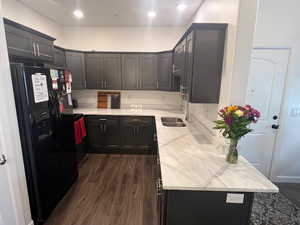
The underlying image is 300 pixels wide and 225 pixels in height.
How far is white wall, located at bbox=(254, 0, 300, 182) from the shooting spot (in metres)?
2.29

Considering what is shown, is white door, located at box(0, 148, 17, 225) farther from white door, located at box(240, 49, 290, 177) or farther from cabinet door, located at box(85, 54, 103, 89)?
white door, located at box(240, 49, 290, 177)

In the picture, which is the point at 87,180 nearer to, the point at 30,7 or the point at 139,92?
the point at 139,92

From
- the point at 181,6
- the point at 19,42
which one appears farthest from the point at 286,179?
the point at 19,42

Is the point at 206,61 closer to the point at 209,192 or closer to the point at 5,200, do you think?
the point at 209,192

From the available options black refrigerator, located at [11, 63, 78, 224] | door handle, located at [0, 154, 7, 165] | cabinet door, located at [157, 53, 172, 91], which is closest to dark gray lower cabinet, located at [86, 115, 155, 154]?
cabinet door, located at [157, 53, 172, 91]

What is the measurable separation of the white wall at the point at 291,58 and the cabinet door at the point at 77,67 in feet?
11.2

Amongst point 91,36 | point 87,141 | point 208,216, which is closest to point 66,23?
point 91,36

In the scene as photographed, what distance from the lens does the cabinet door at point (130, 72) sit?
3.65 m

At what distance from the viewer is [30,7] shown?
2.76 meters

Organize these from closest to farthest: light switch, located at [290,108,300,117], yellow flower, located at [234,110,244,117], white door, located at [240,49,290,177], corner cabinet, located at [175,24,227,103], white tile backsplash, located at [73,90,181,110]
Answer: yellow flower, located at [234,110,244,117], corner cabinet, located at [175,24,227,103], white door, located at [240,49,290,177], light switch, located at [290,108,300,117], white tile backsplash, located at [73,90,181,110]

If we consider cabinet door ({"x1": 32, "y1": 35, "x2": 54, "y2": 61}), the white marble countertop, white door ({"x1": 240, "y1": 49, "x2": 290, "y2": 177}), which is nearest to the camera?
the white marble countertop

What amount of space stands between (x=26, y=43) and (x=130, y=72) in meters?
1.99

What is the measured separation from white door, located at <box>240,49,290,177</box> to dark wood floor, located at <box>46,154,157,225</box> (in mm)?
1788

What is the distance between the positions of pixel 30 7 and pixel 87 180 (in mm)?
3129
